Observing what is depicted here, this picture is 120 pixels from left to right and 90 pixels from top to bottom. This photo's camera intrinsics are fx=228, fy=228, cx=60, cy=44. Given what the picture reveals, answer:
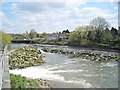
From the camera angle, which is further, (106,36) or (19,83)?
(106,36)

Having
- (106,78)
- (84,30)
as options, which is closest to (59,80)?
(106,78)

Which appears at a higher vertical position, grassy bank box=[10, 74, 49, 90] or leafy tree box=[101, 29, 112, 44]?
leafy tree box=[101, 29, 112, 44]

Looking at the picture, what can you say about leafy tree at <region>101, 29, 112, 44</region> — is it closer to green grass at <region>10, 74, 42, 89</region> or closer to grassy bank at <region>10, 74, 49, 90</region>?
grassy bank at <region>10, 74, 49, 90</region>

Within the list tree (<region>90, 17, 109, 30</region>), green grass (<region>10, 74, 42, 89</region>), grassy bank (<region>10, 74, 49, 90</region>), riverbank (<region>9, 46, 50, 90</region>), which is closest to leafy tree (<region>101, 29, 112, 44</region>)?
tree (<region>90, 17, 109, 30</region>)

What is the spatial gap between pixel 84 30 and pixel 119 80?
50.9 metres

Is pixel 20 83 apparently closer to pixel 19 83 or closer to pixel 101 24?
pixel 19 83

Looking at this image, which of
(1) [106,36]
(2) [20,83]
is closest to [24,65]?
(2) [20,83]

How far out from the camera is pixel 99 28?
58.0m

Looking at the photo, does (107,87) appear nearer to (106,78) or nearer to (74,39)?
(106,78)

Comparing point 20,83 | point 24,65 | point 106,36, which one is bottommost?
point 24,65

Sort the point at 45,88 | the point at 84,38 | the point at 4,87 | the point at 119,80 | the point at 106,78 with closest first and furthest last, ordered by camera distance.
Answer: the point at 4,87, the point at 45,88, the point at 119,80, the point at 106,78, the point at 84,38

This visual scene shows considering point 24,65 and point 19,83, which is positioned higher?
point 19,83

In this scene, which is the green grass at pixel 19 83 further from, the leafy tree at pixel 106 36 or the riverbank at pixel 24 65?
the leafy tree at pixel 106 36

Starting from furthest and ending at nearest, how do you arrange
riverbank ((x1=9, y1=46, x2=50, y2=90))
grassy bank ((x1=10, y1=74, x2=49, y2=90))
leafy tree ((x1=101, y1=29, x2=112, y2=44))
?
leafy tree ((x1=101, y1=29, x2=112, y2=44)) → riverbank ((x1=9, y1=46, x2=50, y2=90)) → grassy bank ((x1=10, y1=74, x2=49, y2=90))
